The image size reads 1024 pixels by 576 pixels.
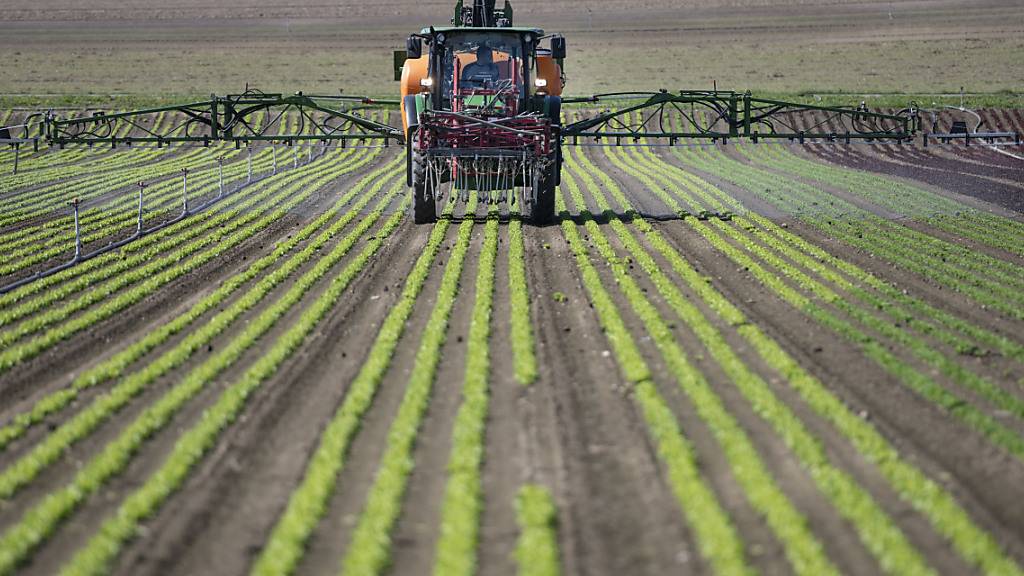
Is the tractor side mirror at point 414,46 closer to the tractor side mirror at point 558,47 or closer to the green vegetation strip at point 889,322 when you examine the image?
the tractor side mirror at point 558,47

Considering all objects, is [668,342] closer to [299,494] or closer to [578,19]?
[299,494]

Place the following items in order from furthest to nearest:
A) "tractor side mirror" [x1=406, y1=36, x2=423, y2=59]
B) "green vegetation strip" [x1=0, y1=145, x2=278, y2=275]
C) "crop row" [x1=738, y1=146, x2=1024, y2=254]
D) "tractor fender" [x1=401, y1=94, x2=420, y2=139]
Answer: "tractor fender" [x1=401, y1=94, x2=420, y2=139] < "tractor side mirror" [x1=406, y1=36, x2=423, y2=59] < "crop row" [x1=738, y1=146, x2=1024, y2=254] < "green vegetation strip" [x1=0, y1=145, x2=278, y2=275]

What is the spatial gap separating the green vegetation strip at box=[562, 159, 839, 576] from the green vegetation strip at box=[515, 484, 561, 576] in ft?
4.07

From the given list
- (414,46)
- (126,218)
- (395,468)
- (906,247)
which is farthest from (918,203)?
(395,468)

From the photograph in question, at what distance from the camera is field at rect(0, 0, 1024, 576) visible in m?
6.76

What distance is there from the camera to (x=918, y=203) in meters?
25.0

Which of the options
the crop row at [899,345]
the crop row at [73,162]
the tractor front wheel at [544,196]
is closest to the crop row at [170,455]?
the crop row at [899,345]

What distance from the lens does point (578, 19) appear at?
89.6 meters

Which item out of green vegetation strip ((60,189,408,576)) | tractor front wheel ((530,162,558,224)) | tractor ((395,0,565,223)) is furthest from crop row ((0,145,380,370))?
tractor front wheel ((530,162,558,224))

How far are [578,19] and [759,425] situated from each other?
275ft

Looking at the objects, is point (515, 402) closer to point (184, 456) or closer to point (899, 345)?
point (184, 456)

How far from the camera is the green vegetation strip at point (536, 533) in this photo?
20.6 feet

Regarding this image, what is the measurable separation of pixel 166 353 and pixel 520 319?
3.62 m

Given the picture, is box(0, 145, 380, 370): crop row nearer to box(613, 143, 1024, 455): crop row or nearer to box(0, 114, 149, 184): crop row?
box(613, 143, 1024, 455): crop row
